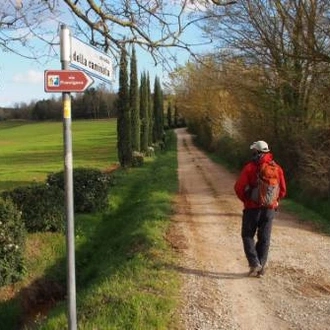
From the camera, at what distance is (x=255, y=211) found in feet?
28.7

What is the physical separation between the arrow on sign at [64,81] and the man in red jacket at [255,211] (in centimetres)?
431

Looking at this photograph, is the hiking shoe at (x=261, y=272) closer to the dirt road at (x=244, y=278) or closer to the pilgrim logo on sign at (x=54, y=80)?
the dirt road at (x=244, y=278)

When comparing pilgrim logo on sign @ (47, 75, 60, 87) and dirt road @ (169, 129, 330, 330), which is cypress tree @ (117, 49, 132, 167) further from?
pilgrim logo on sign @ (47, 75, 60, 87)

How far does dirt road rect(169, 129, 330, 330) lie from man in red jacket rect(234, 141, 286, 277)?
33 cm

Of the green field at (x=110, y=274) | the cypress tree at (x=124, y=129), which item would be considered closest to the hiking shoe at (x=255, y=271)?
the green field at (x=110, y=274)

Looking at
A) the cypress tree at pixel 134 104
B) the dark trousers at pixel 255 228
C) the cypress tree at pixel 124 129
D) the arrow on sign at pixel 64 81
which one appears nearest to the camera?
the arrow on sign at pixel 64 81

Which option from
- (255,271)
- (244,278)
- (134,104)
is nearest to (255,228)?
(255,271)

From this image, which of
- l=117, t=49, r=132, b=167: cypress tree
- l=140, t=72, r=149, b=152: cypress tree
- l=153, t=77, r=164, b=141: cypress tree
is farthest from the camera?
l=153, t=77, r=164, b=141: cypress tree

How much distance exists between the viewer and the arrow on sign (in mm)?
4793

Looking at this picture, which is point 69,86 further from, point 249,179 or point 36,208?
point 36,208

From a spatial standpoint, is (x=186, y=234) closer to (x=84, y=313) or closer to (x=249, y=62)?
(x=84, y=313)

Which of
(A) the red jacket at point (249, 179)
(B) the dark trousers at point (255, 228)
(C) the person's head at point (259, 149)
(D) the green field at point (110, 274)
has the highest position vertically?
(C) the person's head at point (259, 149)

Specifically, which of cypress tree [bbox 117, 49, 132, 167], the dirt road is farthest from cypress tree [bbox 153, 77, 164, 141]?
the dirt road

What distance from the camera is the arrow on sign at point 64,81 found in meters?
4.79
